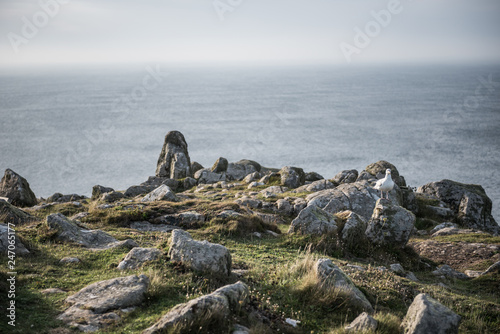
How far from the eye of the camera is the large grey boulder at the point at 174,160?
47.2 m

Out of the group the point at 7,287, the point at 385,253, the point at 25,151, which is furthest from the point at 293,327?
the point at 25,151

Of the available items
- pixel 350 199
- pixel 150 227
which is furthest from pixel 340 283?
pixel 350 199

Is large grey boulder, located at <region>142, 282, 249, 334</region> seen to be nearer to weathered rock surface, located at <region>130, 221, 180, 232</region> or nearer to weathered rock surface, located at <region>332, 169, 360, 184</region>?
weathered rock surface, located at <region>130, 221, 180, 232</region>

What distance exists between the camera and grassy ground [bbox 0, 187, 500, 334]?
8688mm

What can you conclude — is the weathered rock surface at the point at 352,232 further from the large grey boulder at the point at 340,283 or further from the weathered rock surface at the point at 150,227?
the weathered rock surface at the point at 150,227

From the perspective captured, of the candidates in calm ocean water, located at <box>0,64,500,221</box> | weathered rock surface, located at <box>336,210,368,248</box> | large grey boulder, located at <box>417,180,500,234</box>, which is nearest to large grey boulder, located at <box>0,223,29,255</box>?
weathered rock surface, located at <box>336,210,368,248</box>

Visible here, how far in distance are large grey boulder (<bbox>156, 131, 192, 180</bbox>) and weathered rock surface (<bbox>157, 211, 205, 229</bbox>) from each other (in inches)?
1076

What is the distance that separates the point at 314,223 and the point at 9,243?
12.0 meters

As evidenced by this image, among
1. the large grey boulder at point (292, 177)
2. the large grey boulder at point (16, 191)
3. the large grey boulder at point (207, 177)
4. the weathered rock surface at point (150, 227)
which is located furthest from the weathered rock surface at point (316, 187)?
the large grey boulder at point (16, 191)

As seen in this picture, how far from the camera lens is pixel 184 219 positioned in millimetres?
19422

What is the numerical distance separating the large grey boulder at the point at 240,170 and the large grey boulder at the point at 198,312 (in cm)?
3906

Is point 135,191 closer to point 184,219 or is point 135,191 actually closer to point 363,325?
point 184,219

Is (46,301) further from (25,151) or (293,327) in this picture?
(25,151)

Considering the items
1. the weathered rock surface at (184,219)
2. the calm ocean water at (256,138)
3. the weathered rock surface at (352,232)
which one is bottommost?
the calm ocean water at (256,138)
